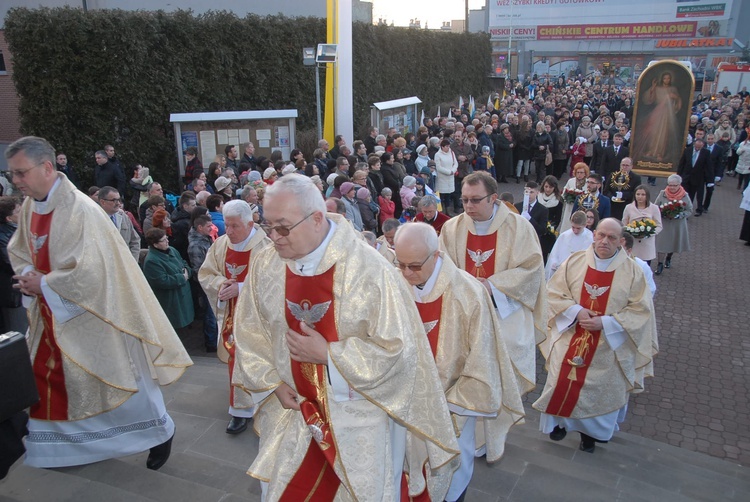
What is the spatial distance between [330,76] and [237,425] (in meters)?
11.4

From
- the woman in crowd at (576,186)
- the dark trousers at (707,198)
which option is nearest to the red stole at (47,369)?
the woman in crowd at (576,186)

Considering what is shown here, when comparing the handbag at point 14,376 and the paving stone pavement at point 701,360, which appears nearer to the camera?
the handbag at point 14,376

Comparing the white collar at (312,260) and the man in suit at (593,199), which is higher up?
the white collar at (312,260)

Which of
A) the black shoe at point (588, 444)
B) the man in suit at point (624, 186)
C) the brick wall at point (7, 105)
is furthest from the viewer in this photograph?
the brick wall at point (7, 105)

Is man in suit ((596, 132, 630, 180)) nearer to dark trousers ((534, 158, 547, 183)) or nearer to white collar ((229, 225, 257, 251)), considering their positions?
dark trousers ((534, 158, 547, 183))

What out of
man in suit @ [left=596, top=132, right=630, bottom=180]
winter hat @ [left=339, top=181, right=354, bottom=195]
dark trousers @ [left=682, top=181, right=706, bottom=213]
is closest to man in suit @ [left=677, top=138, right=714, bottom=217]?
dark trousers @ [left=682, top=181, right=706, bottom=213]

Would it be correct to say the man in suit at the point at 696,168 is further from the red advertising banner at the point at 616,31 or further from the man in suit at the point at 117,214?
the red advertising banner at the point at 616,31

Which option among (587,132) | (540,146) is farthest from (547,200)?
(587,132)

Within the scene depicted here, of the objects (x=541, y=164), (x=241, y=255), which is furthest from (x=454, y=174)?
(x=241, y=255)

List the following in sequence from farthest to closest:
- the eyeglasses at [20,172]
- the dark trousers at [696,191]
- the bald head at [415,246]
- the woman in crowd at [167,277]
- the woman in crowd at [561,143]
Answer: the woman in crowd at [561,143], the dark trousers at [696,191], the woman in crowd at [167,277], the eyeglasses at [20,172], the bald head at [415,246]

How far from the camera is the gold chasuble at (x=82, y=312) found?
151 inches

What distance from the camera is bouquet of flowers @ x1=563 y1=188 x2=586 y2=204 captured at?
30.6ft

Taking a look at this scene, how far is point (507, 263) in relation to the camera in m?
4.91

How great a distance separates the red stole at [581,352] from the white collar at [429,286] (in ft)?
6.63
